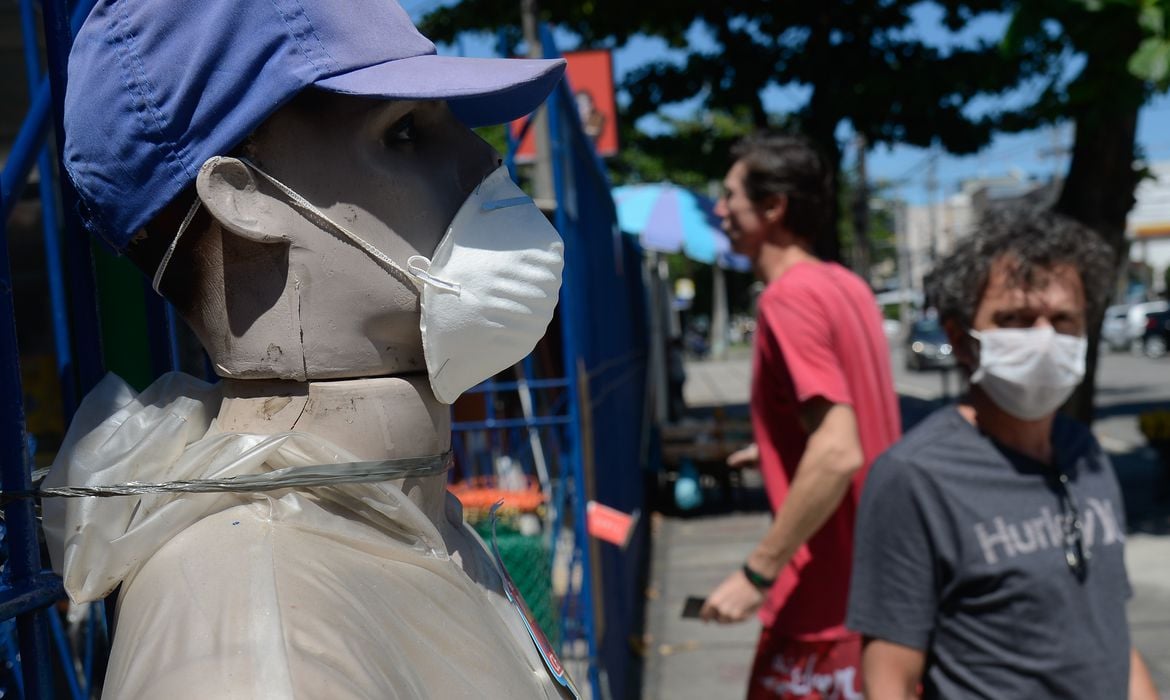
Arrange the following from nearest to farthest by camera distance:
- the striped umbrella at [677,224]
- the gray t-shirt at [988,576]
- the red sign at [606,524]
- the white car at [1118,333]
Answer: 1. the gray t-shirt at [988,576]
2. the red sign at [606,524]
3. the striped umbrella at [677,224]
4. the white car at [1118,333]

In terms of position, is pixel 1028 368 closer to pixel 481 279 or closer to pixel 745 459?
pixel 745 459

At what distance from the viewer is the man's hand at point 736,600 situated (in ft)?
9.66

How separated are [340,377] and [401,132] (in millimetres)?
269

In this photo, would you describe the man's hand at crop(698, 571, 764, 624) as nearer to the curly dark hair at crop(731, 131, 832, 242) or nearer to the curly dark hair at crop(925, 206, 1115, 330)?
the curly dark hair at crop(925, 206, 1115, 330)

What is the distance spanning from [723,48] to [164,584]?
12537 millimetres

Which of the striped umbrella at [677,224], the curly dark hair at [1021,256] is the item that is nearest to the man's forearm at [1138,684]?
the curly dark hair at [1021,256]

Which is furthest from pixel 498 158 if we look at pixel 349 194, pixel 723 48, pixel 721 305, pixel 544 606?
pixel 721 305

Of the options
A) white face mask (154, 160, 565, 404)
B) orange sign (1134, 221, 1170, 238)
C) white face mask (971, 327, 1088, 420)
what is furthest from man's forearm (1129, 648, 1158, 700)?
orange sign (1134, 221, 1170, 238)

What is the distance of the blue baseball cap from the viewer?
3.81 feet

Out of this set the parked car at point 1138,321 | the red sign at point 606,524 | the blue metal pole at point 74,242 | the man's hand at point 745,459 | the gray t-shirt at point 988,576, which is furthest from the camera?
the parked car at point 1138,321

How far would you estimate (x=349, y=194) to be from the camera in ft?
3.99

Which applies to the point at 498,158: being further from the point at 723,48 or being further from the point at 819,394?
the point at 723,48

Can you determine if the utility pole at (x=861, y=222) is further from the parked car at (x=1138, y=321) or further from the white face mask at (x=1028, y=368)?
the white face mask at (x=1028, y=368)

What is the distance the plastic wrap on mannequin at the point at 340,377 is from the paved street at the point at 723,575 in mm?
4908
